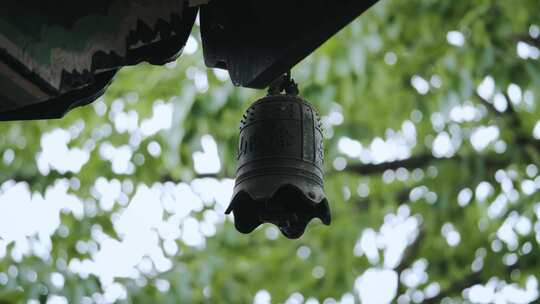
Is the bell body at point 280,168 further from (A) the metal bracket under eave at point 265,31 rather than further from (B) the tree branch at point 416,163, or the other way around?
(B) the tree branch at point 416,163

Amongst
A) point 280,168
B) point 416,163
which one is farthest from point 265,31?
point 416,163

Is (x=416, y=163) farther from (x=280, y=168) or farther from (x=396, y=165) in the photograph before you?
(x=280, y=168)

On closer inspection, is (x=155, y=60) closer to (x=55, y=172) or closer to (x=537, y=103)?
(x=55, y=172)

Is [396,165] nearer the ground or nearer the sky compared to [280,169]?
nearer the sky

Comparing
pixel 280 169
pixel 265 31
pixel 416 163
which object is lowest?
pixel 280 169

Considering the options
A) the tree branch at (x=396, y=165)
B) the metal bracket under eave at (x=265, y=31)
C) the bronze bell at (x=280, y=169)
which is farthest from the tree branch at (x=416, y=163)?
the metal bracket under eave at (x=265, y=31)

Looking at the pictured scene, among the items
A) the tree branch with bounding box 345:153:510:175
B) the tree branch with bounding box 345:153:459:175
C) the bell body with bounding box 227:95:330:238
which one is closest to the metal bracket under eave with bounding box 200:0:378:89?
the bell body with bounding box 227:95:330:238

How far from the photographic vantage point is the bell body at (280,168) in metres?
2.26

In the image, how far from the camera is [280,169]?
227 cm

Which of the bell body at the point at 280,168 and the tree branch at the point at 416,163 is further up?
the tree branch at the point at 416,163

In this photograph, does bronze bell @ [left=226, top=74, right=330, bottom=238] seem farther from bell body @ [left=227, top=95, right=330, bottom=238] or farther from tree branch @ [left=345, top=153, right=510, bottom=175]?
tree branch @ [left=345, top=153, right=510, bottom=175]

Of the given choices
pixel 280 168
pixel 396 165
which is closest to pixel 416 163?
pixel 396 165

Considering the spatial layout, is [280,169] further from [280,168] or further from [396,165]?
[396,165]

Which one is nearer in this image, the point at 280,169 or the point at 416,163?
the point at 280,169
